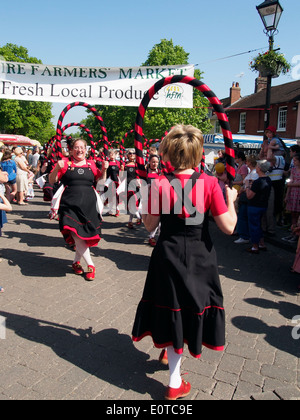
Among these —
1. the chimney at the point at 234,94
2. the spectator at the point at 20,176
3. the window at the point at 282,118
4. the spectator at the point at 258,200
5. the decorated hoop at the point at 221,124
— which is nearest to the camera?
the decorated hoop at the point at 221,124

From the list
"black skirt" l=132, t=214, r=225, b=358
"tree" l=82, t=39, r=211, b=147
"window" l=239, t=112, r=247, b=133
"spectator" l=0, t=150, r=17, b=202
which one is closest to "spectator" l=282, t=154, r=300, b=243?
"black skirt" l=132, t=214, r=225, b=358

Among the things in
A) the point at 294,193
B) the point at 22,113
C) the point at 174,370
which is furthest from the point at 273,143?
the point at 22,113

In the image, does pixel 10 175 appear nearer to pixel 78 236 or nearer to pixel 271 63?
pixel 78 236

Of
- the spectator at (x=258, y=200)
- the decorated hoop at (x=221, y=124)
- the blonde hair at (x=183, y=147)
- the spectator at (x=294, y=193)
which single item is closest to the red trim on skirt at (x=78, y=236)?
the decorated hoop at (x=221, y=124)

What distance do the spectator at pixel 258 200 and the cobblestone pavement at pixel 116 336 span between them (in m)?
0.72

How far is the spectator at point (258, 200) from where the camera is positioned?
654 cm

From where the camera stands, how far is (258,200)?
6.75m

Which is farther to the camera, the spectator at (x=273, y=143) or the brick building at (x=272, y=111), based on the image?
the brick building at (x=272, y=111)

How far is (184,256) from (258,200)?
15.4 ft

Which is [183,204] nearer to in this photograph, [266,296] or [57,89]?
[266,296]

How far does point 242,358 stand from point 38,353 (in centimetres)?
186

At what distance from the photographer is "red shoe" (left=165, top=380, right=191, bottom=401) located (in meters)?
2.53

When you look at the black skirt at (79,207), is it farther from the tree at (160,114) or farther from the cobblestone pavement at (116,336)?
the tree at (160,114)

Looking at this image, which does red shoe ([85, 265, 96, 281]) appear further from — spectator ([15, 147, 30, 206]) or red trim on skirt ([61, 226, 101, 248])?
spectator ([15, 147, 30, 206])
